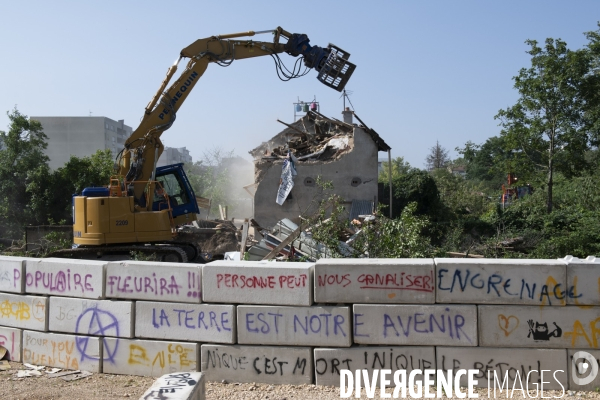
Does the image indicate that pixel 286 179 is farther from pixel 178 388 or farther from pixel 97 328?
pixel 178 388

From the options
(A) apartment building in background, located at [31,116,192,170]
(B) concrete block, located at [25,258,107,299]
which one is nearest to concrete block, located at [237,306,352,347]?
(B) concrete block, located at [25,258,107,299]

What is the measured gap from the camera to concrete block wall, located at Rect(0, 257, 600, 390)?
5.80m

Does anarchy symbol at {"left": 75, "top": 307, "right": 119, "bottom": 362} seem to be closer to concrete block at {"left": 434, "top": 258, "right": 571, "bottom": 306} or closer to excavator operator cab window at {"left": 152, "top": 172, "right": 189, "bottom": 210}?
concrete block at {"left": 434, "top": 258, "right": 571, "bottom": 306}

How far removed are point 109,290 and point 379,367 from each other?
10.4ft

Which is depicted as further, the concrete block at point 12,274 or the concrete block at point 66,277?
the concrete block at point 12,274

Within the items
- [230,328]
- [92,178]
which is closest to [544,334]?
[230,328]

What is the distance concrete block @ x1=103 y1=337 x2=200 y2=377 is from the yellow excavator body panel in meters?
5.66

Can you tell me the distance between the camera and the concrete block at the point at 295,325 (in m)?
6.06

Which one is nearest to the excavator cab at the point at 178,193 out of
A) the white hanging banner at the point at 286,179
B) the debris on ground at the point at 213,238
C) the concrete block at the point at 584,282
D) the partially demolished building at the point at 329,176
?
the debris on ground at the point at 213,238

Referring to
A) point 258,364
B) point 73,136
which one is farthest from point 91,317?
point 73,136

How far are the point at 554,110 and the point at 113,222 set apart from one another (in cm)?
1718

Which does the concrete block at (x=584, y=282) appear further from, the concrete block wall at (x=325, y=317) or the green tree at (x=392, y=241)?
the green tree at (x=392, y=241)

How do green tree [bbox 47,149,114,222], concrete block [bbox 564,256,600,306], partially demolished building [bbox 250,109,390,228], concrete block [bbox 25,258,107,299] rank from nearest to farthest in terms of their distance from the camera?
concrete block [bbox 564,256,600,306] → concrete block [bbox 25,258,107,299] → partially demolished building [bbox 250,109,390,228] → green tree [bbox 47,149,114,222]

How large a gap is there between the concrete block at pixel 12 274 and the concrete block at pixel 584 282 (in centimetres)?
629
